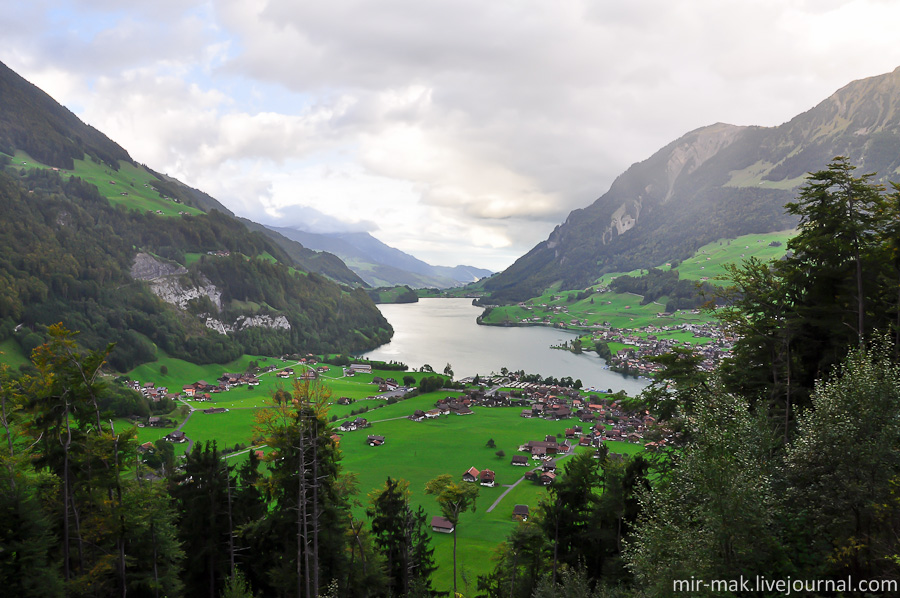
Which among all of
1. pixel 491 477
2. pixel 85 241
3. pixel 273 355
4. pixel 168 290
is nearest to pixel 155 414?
pixel 491 477

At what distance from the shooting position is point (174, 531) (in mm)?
17203

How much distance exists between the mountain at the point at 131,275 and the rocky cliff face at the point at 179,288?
390 mm

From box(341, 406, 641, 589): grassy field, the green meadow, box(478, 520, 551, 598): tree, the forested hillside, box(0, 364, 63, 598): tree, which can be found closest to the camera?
box(0, 364, 63, 598): tree

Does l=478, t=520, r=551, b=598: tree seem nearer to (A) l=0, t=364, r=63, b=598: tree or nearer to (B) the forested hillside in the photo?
(A) l=0, t=364, r=63, b=598: tree

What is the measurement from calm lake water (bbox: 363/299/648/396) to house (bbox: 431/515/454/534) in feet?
214

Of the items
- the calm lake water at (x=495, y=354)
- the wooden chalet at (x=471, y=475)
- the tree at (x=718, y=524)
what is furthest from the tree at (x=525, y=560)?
the calm lake water at (x=495, y=354)

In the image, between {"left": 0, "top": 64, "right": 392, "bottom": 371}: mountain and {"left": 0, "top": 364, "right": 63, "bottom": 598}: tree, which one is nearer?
{"left": 0, "top": 364, "right": 63, "bottom": 598}: tree

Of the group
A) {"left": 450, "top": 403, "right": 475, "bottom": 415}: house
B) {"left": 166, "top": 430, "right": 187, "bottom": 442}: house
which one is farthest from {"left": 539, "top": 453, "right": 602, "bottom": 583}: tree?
{"left": 166, "top": 430, "right": 187, "bottom": 442}: house

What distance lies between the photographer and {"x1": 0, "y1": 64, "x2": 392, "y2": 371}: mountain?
10794cm

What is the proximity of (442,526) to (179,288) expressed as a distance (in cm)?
13737

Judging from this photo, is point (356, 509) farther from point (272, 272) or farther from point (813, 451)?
point (272, 272)

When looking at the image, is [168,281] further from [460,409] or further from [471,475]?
[471,475]

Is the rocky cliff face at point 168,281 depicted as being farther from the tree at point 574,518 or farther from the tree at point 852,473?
the tree at point 852,473

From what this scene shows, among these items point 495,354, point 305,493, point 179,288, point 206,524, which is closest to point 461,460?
point 206,524
